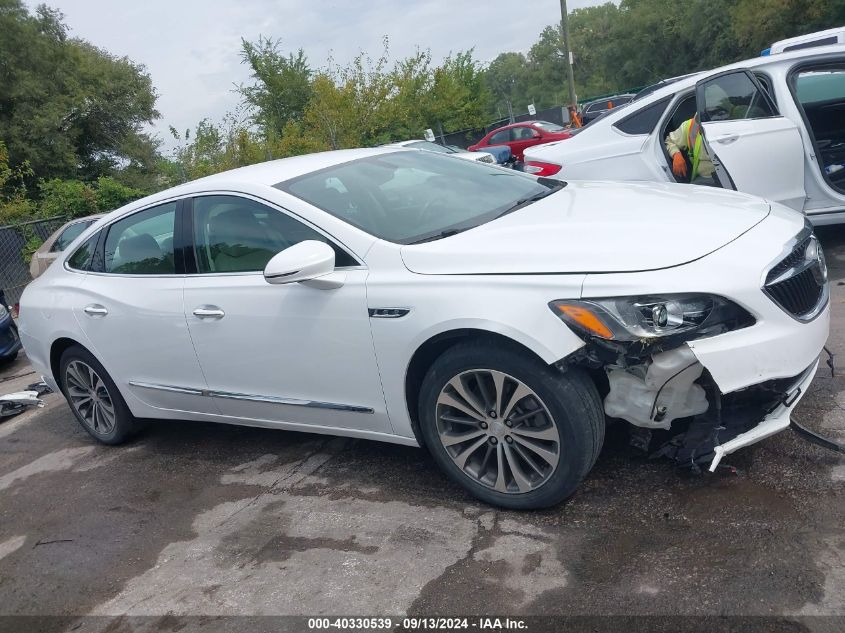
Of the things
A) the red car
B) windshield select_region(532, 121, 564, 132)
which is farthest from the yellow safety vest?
windshield select_region(532, 121, 564, 132)

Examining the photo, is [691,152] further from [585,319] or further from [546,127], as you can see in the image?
[546,127]

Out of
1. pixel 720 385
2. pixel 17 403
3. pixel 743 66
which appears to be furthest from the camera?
pixel 17 403

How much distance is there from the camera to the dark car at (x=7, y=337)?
8430mm

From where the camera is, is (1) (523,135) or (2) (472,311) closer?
(2) (472,311)

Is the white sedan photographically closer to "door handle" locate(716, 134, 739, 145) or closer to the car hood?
the car hood

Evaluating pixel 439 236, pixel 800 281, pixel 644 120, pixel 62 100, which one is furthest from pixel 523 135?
pixel 800 281

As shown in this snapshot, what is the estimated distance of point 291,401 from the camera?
3686 millimetres

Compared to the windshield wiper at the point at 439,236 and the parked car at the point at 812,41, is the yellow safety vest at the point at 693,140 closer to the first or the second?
the parked car at the point at 812,41

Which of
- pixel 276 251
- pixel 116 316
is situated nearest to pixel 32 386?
pixel 116 316

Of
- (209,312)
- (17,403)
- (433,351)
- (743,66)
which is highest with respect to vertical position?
(743,66)

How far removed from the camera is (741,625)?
2.27 metres

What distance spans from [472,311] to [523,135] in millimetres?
20943

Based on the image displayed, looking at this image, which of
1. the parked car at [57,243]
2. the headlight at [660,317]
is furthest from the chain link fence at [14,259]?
the headlight at [660,317]

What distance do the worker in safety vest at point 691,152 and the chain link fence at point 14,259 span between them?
1372 centimetres
